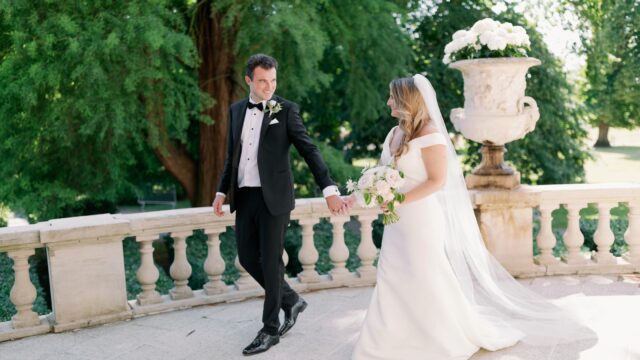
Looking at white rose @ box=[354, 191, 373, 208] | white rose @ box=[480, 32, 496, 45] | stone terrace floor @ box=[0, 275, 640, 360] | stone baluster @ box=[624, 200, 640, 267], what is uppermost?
white rose @ box=[480, 32, 496, 45]

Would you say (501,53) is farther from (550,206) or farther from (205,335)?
(205,335)

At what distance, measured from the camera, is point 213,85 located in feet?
34.5

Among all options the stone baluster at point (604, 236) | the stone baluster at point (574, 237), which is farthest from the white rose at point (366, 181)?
the stone baluster at point (604, 236)

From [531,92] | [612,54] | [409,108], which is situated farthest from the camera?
[612,54]

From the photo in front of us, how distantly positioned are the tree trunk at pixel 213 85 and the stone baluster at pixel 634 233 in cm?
577

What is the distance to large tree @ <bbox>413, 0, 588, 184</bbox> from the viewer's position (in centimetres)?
1444

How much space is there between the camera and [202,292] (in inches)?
222

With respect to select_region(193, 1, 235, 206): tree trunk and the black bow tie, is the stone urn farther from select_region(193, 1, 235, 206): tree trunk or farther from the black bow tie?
select_region(193, 1, 235, 206): tree trunk

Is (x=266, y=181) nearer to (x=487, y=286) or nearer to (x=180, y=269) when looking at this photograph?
(x=180, y=269)

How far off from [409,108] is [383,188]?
20.6 inches

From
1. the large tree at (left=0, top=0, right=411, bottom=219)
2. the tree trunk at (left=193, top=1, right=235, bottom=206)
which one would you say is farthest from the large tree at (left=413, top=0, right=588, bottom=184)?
the tree trunk at (left=193, top=1, right=235, bottom=206)

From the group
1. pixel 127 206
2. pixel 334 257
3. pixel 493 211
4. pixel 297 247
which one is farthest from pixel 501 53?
pixel 127 206

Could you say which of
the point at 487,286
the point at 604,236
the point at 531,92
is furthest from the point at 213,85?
the point at 531,92

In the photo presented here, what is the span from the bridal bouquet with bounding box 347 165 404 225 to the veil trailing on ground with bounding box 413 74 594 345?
1.58ft
